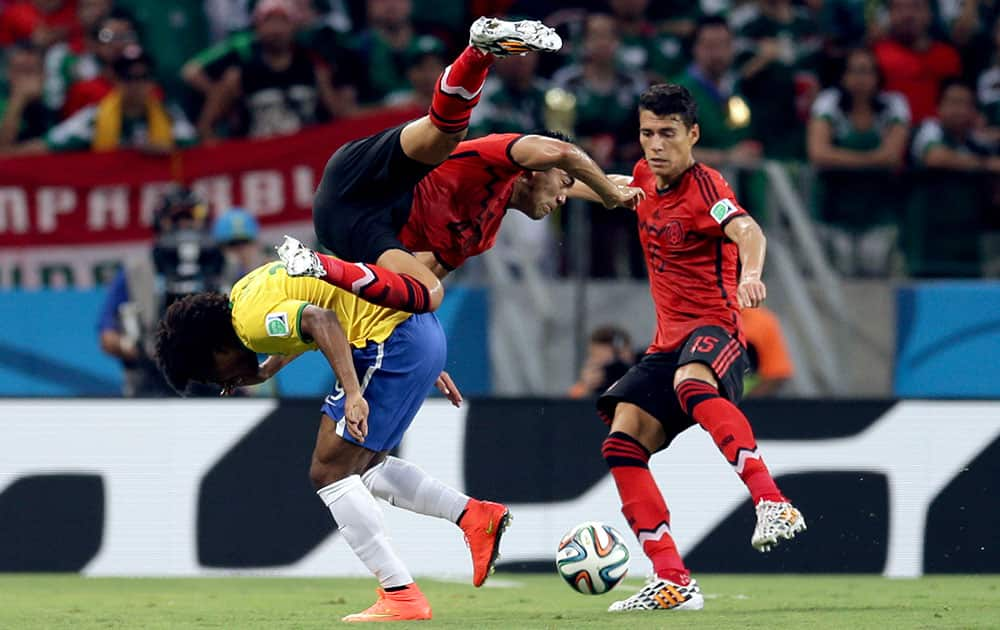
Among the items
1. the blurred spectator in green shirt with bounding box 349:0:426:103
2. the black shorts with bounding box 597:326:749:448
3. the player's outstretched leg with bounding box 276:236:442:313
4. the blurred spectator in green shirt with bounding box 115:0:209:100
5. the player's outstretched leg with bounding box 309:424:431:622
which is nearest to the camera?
the player's outstretched leg with bounding box 276:236:442:313

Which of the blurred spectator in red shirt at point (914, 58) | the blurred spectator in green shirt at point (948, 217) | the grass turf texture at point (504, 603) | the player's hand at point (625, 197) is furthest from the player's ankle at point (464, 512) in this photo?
the blurred spectator in red shirt at point (914, 58)

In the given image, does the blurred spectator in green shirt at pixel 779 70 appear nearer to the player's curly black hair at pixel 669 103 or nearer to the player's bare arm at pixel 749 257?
the player's curly black hair at pixel 669 103

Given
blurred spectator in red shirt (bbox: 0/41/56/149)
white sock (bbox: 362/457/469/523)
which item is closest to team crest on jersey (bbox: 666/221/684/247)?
white sock (bbox: 362/457/469/523)

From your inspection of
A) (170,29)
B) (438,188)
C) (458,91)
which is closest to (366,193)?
(438,188)

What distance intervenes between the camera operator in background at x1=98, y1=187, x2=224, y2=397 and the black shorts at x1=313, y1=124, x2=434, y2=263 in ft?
14.5

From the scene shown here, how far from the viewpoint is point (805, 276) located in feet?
40.3

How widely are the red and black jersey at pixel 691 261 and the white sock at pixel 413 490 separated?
122cm

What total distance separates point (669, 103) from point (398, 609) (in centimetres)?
256

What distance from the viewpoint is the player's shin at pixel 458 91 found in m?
7.40

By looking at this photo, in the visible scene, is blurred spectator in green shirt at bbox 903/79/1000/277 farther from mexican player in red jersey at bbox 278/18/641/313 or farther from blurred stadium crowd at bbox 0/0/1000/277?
mexican player in red jersey at bbox 278/18/641/313

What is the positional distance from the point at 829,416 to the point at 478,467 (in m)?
2.02

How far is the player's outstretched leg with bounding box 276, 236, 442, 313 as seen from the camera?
272 inches

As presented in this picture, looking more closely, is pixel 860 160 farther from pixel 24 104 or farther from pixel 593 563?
pixel 24 104

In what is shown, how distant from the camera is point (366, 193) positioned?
24.9ft
